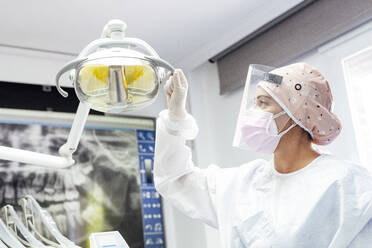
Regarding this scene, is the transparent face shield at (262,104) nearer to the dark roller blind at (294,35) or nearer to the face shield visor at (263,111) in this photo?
the face shield visor at (263,111)

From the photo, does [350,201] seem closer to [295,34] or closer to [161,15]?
[295,34]

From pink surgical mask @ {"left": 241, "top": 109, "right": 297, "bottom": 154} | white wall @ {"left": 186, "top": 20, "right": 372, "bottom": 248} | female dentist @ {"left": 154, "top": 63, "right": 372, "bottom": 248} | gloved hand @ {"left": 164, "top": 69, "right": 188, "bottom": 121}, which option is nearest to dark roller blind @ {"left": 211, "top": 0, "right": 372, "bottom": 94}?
white wall @ {"left": 186, "top": 20, "right": 372, "bottom": 248}

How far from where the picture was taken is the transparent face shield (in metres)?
1.63

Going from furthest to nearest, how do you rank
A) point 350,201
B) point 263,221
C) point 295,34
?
1. point 295,34
2. point 263,221
3. point 350,201

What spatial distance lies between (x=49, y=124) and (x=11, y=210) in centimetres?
62

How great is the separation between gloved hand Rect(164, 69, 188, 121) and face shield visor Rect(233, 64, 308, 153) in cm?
24

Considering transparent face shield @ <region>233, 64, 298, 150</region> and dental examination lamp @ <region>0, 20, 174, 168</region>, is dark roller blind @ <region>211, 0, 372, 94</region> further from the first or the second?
dental examination lamp @ <region>0, 20, 174, 168</region>

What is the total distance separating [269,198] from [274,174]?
0.31 ft

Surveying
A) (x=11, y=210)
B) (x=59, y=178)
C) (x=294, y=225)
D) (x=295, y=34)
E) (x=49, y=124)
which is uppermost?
(x=295, y=34)

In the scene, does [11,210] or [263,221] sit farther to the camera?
[11,210]

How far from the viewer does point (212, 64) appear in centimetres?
327

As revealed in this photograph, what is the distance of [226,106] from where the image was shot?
10.2 feet

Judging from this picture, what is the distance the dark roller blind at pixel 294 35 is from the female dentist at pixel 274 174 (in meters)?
0.78

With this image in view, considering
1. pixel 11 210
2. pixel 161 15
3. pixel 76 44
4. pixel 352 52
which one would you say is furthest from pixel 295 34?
pixel 11 210
